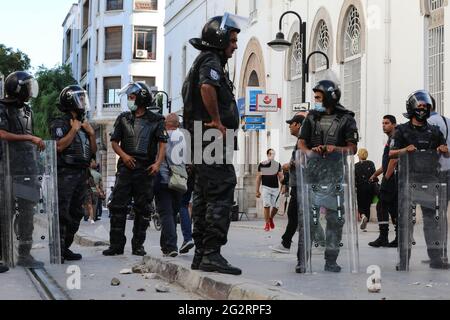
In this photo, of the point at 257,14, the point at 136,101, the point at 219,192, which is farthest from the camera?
the point at 257,14

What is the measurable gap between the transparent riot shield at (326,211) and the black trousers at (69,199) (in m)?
2.75

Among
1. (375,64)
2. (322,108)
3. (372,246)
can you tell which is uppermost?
(375,64)

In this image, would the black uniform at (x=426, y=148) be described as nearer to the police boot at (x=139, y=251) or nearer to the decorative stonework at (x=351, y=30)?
the police boot at (x=139, y=251)

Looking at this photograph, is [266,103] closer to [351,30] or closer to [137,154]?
[351,30]

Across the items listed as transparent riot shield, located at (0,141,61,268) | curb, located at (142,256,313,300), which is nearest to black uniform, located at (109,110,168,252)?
transparent riot shield, located at (0,141,61,268)

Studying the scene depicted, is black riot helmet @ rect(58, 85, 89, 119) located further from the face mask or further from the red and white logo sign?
the red and white logo sign

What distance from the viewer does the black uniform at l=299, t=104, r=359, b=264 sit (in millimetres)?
7902

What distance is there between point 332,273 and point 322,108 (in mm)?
1591

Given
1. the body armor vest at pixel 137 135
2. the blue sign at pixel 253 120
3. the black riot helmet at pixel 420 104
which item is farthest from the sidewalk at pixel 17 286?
the blue sign at pixel 253 120

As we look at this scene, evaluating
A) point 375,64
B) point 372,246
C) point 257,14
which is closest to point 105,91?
point 257,14

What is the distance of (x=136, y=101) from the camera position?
10102mm

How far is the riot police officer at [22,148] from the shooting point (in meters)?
8.49

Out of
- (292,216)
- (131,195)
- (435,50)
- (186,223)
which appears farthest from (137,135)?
(435,50)
